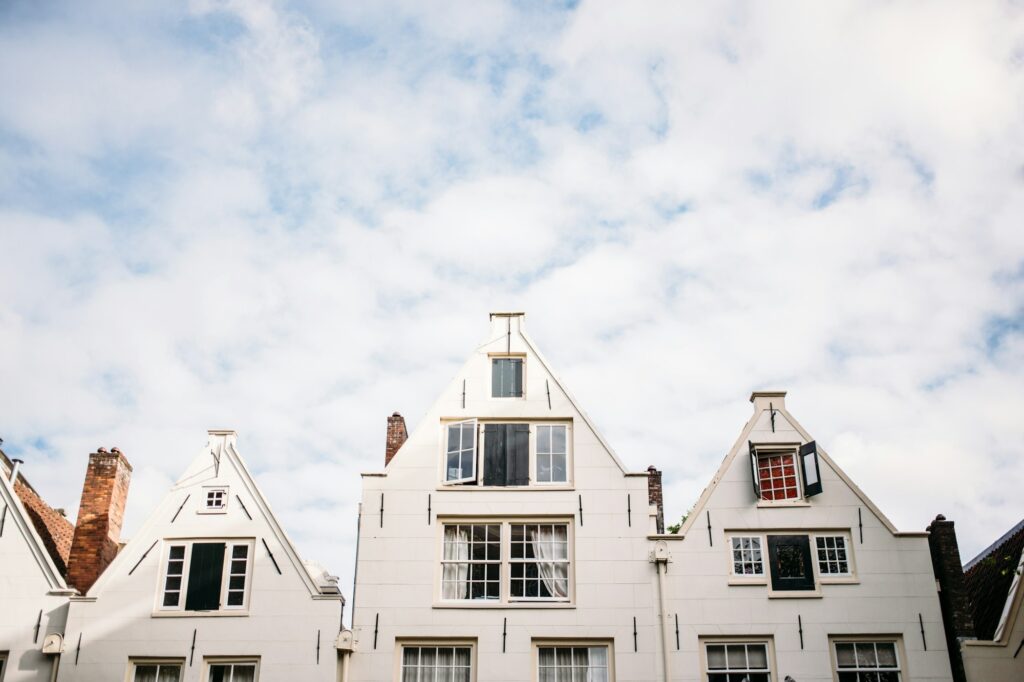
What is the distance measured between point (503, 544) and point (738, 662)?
5857 mm

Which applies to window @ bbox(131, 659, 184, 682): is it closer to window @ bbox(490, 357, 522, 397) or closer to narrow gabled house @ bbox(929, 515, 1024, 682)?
window @ bbox(490, 357, 522, 397)

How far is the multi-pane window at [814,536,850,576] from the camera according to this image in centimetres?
2225

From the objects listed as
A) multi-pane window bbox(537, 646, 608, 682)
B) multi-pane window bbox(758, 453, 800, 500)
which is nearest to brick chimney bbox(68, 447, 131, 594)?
multi-pane window bbox(537, 646, 608, 682)

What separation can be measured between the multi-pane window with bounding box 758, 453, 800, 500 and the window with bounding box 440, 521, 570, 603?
16.3 feet

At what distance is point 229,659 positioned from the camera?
828 inches

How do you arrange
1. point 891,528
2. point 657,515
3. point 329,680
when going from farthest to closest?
point 657,515, point 891,528, point 329,680

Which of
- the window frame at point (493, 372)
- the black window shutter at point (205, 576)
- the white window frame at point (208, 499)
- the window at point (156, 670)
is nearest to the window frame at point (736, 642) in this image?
the window frame at point (493, 372)

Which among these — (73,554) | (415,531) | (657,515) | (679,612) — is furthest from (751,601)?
(73,554)

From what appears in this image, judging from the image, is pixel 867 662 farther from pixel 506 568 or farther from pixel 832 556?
pixel 506 568

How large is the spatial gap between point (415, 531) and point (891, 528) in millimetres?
11136

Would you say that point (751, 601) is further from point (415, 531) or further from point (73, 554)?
point (73, 554)

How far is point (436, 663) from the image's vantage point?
21.4m

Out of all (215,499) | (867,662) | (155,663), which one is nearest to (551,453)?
(215,499)

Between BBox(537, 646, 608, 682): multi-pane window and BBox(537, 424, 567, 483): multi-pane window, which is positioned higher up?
BBox(537, 424, 567, 483): multi-pane window
